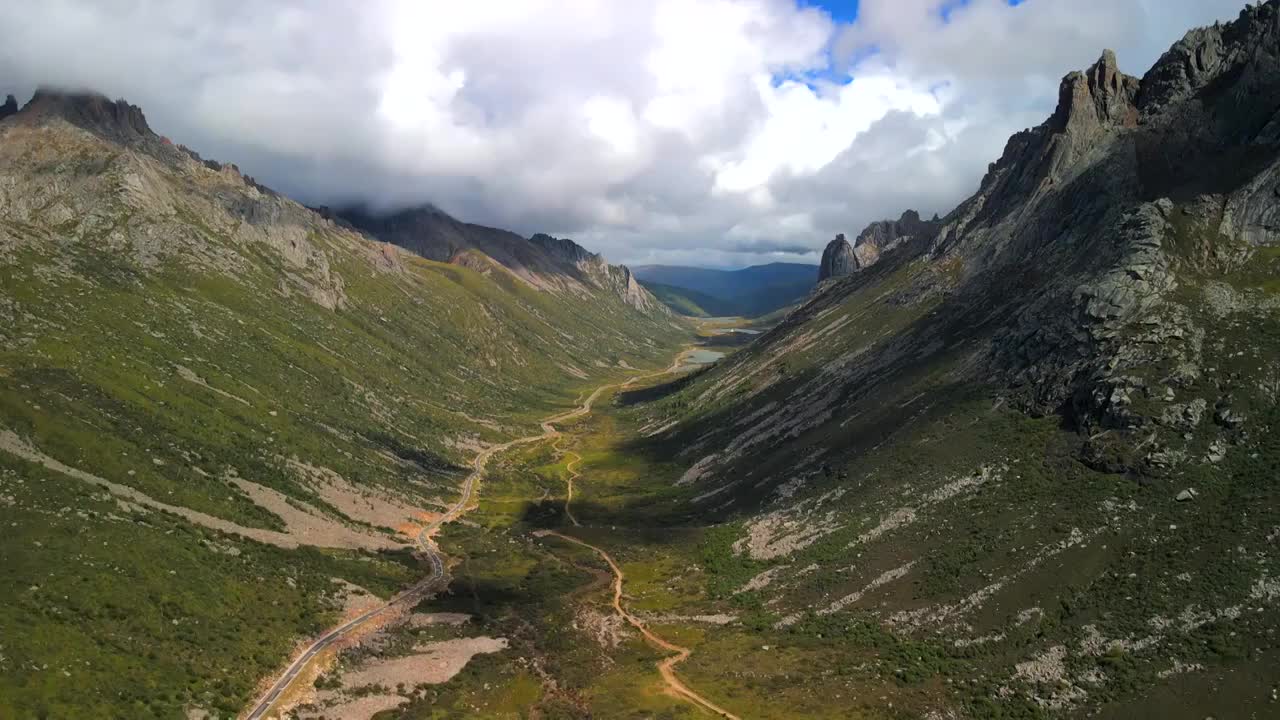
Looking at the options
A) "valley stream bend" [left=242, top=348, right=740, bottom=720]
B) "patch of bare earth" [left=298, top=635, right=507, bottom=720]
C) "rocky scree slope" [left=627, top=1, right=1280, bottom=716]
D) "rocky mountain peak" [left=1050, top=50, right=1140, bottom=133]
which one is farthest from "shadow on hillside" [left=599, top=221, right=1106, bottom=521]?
"patch of bare earth" [left=298, top=635, right=507, bottom=720]

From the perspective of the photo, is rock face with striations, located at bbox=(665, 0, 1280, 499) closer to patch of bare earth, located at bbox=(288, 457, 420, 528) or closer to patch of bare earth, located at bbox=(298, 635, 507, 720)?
patch of bare earth, located at bbox=(298, 635, 507, 720)

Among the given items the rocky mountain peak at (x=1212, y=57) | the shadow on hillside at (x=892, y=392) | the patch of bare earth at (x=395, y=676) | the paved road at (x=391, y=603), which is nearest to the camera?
the paved road at (x=391, y=603)

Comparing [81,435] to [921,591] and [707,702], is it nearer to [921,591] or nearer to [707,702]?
[707,702]

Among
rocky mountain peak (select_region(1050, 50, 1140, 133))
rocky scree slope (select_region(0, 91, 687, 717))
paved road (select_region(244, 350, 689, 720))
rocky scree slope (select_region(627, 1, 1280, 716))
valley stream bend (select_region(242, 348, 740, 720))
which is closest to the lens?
rocky scree slope (select_region(0, 91, 687, 717))

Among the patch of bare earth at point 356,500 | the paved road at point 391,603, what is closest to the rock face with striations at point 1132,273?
the paved road at point 391,603

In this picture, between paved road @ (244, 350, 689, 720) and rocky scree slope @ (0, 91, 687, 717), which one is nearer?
rocky scree slope @ (0, 91, 687, 717)

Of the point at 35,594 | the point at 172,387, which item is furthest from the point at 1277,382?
the point at 172,387

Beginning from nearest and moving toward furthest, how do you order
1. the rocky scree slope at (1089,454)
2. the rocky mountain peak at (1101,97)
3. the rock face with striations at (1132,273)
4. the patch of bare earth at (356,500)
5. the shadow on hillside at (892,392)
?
the rocky scree slope at (1089,454) → the rock face with striations at (1132,273) → the shadow on hillside at (892,392) → the patch of bare earth at (356,500) → the rocky mountain peak at (1101,97)

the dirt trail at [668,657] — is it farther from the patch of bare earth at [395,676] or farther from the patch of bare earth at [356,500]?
the patch of bare earth at [356,500]

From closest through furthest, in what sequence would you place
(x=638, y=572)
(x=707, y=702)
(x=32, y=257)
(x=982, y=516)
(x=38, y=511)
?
(x=707, y=702) < (x=38, y=511) < (x=982, y=516) < (x=638, y=572) < (x=32, y=257)
